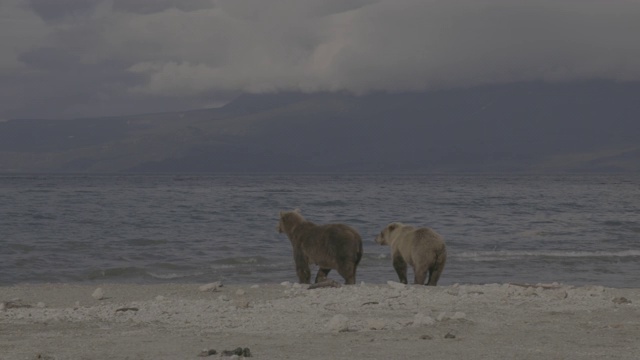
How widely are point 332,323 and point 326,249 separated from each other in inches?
224

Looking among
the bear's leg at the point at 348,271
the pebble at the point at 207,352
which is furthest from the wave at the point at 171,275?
the pebble at the point at 207,352

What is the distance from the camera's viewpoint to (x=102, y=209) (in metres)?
46.4

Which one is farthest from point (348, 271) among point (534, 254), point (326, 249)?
point (534, 254)

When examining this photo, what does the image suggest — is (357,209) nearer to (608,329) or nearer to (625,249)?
(625,249)

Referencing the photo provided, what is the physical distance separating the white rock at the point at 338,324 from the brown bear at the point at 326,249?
523 centimetres

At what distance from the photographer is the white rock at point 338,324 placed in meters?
10.7

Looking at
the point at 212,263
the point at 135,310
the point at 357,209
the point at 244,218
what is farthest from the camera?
the point at 357,209

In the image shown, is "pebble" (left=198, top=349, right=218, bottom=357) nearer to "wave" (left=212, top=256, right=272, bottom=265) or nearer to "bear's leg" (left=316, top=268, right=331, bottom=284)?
"bear's leg" (left=316, top=268, right=331, bottom=284)

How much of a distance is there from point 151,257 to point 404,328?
592 inches

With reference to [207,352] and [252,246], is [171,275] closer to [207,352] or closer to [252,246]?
[252,246]

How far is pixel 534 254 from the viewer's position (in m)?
26.4

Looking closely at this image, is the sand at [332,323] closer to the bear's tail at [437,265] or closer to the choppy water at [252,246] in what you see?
the bear's tail at [437,265]

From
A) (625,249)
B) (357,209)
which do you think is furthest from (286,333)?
(357,209)

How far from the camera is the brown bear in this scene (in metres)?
16.2
